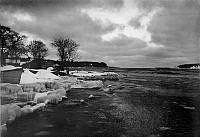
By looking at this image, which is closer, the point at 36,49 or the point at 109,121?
the point at 109,121

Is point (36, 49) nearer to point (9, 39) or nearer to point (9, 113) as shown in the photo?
point (9, 39)

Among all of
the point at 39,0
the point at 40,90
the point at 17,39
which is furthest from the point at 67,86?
the point at 17,39

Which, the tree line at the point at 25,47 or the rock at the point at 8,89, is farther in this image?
the tree line at the point at 25,47

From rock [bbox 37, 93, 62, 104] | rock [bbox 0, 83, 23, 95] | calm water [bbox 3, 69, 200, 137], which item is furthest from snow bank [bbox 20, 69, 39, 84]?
calm water [bbox 3, 69, 200, 137]

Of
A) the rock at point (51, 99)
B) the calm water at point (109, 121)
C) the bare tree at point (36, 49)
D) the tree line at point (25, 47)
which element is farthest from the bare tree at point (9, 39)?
the calm water at point (109, 121)

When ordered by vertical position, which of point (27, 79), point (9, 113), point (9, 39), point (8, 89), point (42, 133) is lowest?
point (42, 133)

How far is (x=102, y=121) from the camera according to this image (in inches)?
361

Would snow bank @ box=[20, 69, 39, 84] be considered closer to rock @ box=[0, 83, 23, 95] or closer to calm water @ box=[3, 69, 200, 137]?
rock @ box=[0, 83, 23, 95]

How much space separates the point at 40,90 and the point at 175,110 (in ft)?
31.1

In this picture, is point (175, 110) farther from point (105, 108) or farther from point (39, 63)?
point (39, 63)

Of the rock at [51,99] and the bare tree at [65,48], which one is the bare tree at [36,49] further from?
the rock at [51,99]

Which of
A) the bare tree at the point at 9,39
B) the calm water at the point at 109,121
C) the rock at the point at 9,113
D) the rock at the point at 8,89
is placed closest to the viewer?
the calm water at the point at 109,121

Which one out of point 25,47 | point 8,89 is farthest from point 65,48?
point 8,89

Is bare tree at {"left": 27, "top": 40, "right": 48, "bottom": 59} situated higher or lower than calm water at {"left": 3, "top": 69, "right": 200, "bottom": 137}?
higher
